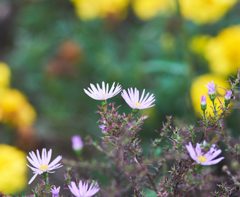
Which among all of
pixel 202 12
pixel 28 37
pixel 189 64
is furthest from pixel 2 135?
pixel 202 12

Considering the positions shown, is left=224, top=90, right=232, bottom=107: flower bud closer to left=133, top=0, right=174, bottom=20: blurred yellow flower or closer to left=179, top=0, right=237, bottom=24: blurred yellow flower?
left=179, top=0, right=237, bottom=24: blurred yellow flower

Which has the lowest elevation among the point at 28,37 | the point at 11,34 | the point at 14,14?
the point at 28,37

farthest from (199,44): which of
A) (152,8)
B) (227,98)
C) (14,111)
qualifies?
(227,98)

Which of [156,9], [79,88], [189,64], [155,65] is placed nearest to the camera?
[189,64]

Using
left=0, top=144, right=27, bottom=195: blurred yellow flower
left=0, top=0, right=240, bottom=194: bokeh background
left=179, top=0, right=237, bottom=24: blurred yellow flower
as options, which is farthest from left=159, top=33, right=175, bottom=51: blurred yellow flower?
left=0, top=144, right=27, bottom=195: blurred yellow flower

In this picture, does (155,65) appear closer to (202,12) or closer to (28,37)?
(202,12)

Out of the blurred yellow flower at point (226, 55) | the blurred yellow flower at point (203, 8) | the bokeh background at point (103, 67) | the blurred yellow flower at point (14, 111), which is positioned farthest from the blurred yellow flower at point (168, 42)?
the blurred yellow flower at point (14, 111)

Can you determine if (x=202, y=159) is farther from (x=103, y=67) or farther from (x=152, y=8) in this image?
(x=152, y=8)
